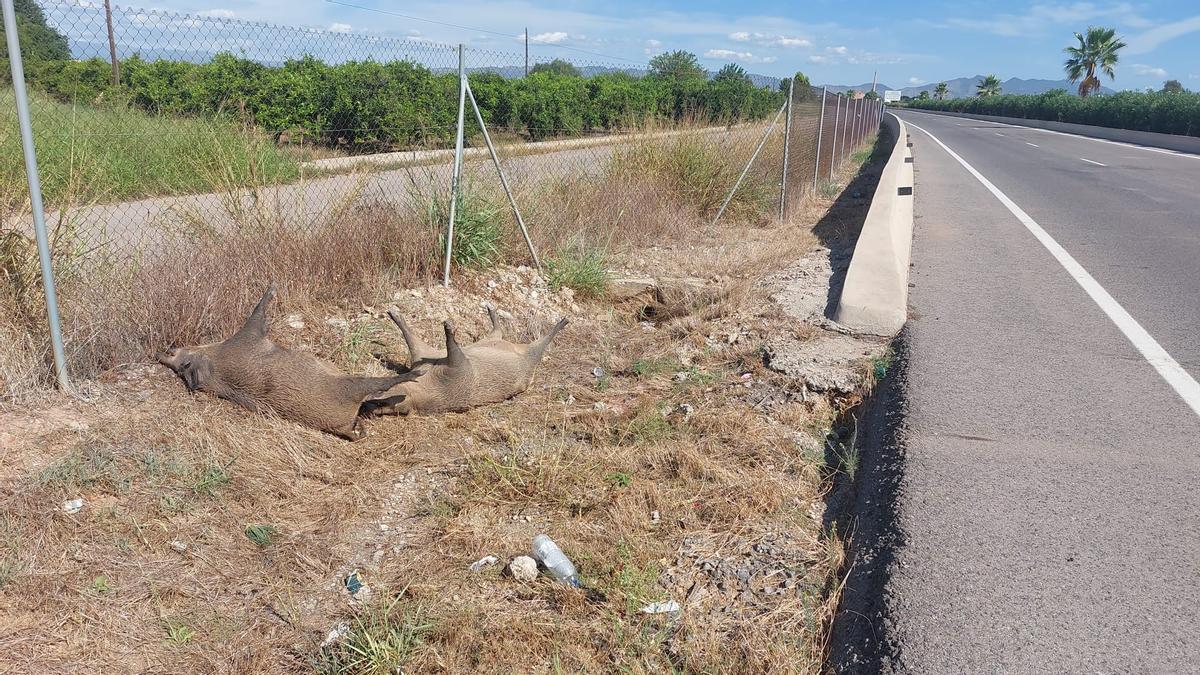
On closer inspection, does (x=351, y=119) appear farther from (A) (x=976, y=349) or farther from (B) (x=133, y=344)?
(A) (x=976, y=349)

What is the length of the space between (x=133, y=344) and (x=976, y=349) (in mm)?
5269

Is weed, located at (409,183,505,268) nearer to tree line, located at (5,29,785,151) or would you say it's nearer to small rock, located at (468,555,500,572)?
tree line, located at (5,29,785,151)

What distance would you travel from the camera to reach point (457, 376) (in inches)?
200

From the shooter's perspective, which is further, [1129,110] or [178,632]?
[1129,110]

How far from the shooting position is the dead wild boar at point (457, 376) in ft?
16.3

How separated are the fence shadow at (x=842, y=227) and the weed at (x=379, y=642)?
4.47 meters

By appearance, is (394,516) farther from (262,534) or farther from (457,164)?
(457,164)

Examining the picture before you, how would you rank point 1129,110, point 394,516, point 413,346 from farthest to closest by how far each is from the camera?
point 1129,110, point 413,346, point 394,516

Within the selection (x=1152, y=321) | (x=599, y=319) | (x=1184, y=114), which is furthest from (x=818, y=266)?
(x=1184, y=114)

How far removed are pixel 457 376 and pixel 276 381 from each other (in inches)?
40.0

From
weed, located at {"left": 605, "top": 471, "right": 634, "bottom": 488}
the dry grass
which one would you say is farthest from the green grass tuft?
weed, located at {"left": 605, "top": 471, "right": 634, "bottom": 488}

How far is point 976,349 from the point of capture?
5.47 metres

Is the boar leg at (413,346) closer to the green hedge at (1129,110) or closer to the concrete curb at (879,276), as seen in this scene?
the concrete curb at (879,276)

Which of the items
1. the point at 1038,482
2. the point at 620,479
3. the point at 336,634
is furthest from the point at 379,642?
the point at 1038,482
